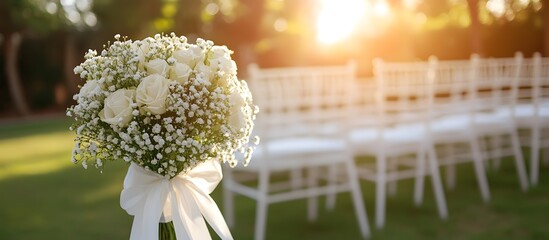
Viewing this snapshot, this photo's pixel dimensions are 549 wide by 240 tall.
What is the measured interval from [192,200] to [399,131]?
271 centimetres

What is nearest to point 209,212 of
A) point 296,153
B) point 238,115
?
point 238,115

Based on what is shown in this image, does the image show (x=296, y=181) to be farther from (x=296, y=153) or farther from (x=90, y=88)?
(x=90, y=88)

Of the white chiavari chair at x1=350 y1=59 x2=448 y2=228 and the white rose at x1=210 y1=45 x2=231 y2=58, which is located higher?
the white rose at x1=210 y1=45 x2=231 y2=58

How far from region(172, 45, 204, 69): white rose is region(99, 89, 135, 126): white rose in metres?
0.16

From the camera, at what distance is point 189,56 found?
1562 mm

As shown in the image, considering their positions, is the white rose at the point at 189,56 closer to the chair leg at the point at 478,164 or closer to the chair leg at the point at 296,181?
the chair leg at the point at 296,181

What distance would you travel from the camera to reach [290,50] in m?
15.3

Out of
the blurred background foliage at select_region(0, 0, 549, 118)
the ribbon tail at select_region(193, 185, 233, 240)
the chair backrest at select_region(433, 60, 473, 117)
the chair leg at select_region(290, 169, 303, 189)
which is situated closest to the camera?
the ribbon tail at select_region(193, 185, 233, 240)

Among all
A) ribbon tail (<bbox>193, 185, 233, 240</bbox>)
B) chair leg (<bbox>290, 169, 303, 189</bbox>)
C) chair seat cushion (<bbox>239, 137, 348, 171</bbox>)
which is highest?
ribbon tail (<bbox>193, 185, 233, 240</bbox>)

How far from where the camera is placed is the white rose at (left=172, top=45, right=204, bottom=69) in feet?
5.13

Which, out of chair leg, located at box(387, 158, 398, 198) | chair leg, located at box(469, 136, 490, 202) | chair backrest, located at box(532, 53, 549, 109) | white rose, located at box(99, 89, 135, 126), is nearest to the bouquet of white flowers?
white rose, located at box(99, 89, 135, 126)

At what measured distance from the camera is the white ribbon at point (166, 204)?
164 cm

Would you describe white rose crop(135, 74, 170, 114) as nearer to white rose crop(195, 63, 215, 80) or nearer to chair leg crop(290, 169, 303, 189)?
white rose crop(195, 63, 215, 80)

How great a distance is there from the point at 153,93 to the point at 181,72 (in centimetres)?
9
